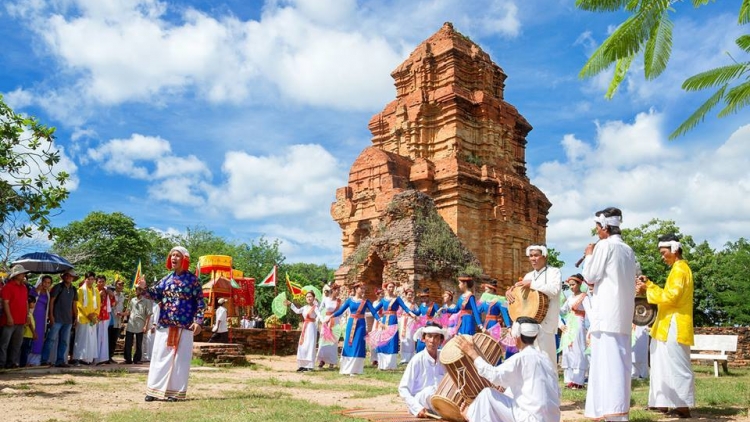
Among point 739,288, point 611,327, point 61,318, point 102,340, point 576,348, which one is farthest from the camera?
point 739,288

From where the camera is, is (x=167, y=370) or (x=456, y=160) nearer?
(x=167, y=370)

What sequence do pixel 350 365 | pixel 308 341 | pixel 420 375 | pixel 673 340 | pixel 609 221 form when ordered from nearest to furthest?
pixel 609 221 < pixel 673 340 < pixel 420 375 < pixel 350 365 < pixel 308 341

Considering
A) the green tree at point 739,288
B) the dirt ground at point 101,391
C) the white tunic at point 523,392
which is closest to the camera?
the white tunic at point 523,392

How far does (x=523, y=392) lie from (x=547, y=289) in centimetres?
218

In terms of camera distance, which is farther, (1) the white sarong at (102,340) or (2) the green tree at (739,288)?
(2) the green tree at (739,288)

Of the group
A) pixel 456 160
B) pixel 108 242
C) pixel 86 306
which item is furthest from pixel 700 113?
pixel 108 242

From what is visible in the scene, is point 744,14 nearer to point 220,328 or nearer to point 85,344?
point 85,344

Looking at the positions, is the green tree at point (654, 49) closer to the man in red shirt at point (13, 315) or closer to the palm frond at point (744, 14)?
the palm frond at point (744, 14)

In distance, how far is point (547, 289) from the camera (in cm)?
683

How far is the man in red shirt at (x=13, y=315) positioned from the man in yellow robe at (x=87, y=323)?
1332 mm

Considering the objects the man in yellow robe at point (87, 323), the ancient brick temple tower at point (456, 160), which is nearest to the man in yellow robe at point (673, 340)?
the man in yellow robe at point (87, 323)

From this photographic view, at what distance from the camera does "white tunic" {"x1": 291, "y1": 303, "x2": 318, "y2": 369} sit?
13.3 m

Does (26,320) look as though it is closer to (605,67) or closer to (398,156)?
(605,67)

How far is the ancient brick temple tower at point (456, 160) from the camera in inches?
1063
